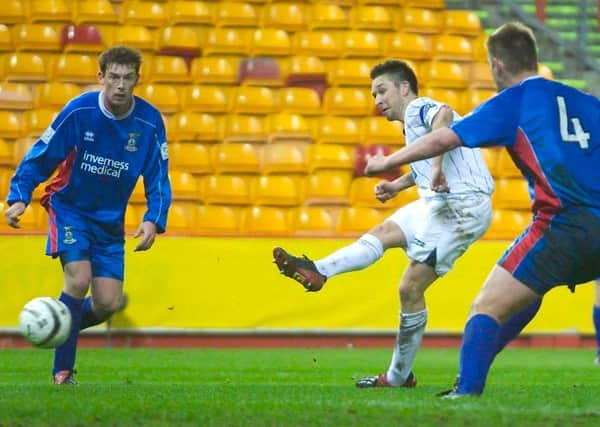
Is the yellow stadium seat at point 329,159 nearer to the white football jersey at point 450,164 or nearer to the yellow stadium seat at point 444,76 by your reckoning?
the yellow stadium seat at point 444,76

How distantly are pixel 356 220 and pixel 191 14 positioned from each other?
13.1 feet

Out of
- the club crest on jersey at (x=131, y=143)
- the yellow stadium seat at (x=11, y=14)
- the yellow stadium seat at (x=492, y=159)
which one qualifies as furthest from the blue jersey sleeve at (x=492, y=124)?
the yellow stadium seat at (x=11, y=14)

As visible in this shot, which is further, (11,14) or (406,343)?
(11,14)

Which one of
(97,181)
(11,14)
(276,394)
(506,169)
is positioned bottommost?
(276,394)

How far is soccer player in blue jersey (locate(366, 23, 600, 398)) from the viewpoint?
17.8ft

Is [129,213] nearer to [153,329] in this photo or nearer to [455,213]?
[153,329]

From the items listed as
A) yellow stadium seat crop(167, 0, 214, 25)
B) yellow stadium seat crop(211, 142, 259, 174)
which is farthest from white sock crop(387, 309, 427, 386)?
yellow stadium seat crop(167, 0, 214, 25)

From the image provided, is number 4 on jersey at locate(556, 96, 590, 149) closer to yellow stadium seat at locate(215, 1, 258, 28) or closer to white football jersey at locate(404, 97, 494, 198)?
white football jersey at locate(404, 97, 494, 198)

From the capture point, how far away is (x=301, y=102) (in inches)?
597

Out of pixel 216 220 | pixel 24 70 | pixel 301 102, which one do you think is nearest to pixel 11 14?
pixel 24 70

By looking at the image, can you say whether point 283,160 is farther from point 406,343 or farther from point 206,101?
point 406,343

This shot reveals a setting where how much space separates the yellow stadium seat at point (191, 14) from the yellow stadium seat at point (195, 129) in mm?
1667

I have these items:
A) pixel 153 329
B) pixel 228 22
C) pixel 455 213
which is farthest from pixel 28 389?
pixel 228 22

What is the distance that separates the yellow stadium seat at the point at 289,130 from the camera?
1470cm
